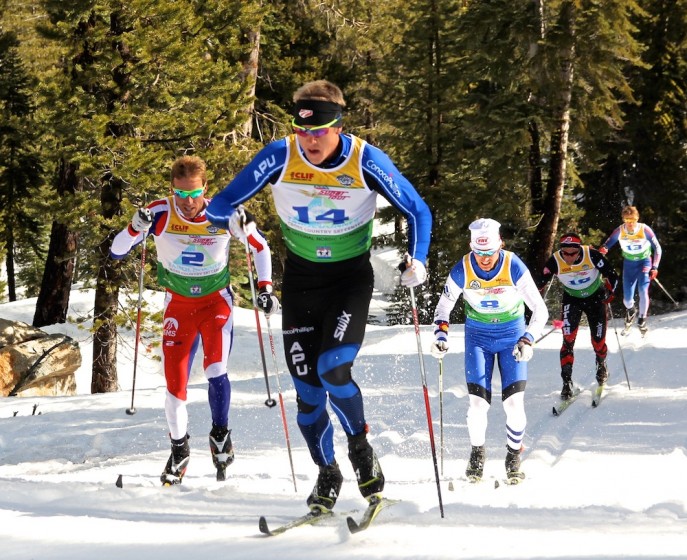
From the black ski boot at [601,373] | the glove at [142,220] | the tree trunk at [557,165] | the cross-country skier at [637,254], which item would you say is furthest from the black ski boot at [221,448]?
the tree trunk at [557,165]

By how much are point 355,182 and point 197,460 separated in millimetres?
4606

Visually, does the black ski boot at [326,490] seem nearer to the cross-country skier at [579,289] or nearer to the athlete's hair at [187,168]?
the athlete's hair at [187,168]

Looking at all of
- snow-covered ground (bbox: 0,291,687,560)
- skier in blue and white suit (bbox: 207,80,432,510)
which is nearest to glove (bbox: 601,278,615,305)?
snow-covered ground (bbox: 0,291,687,560)

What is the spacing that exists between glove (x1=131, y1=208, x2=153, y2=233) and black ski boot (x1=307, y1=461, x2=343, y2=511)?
2.77 m

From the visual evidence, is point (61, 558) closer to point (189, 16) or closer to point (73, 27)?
point (73, 27)

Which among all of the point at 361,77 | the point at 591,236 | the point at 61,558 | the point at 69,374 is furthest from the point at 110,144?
the point at 361,77

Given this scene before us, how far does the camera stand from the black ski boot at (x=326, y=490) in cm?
545

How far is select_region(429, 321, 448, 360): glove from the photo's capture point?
25.0ft

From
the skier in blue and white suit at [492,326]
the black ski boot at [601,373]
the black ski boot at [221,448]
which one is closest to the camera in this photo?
the black ski boot at [221,448]

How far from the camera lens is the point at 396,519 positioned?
17.3 ft

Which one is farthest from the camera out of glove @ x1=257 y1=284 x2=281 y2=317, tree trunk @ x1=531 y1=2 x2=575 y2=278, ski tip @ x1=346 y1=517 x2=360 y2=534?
tree trunk @ x1=531 y1=2 x2=575 y2=278

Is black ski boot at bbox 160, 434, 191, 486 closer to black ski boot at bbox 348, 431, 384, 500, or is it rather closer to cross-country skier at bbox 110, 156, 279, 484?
cross-country skier at bbox 110, 156, 279, 484

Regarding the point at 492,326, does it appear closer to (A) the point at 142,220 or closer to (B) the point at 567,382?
(A) the point at 142,220

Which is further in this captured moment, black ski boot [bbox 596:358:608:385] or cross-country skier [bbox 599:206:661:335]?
cross-country skier [bbox 599:206:661:335]
